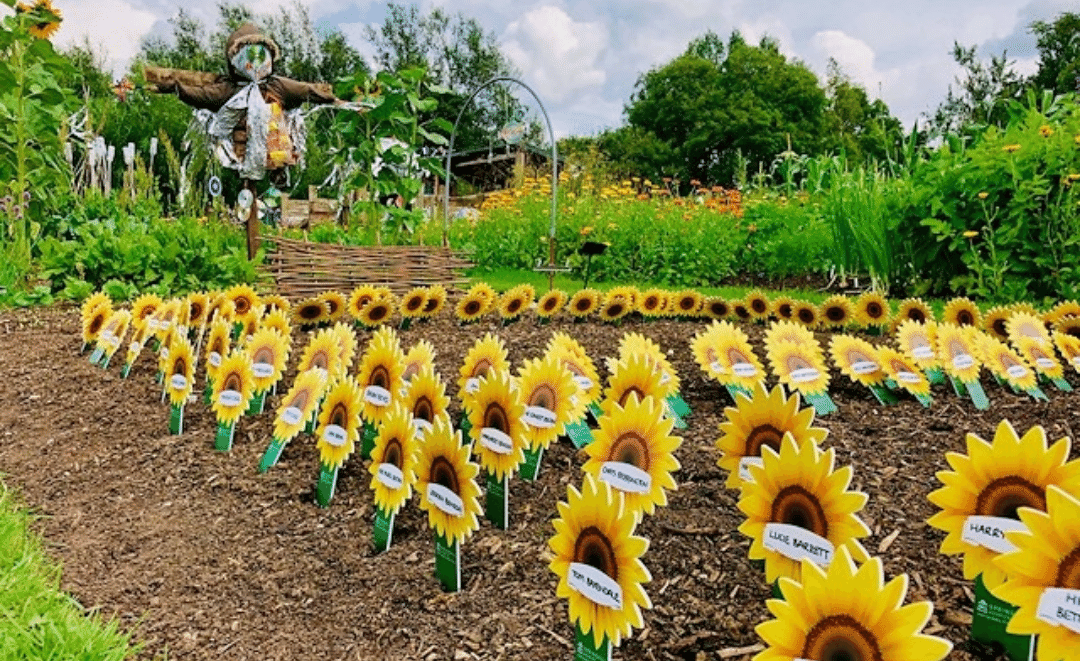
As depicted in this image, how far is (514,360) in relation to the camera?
114 inches

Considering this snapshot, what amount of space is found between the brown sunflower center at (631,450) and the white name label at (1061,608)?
0.58 meters

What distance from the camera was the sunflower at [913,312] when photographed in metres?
3.04

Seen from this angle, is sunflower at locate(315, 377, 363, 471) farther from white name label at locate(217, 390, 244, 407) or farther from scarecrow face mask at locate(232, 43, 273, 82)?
scarecrow face mask at locate(232, 43, 273, 82)

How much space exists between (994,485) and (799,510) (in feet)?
0.84

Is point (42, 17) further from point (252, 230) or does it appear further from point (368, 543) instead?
point (368, 543)

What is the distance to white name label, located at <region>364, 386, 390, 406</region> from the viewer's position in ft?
6.77

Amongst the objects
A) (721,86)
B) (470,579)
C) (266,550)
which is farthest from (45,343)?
(721,86)

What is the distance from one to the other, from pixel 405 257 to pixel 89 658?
320 centimetres

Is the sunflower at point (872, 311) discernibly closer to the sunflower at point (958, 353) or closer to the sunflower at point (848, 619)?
the sunflower at point (958, 353)

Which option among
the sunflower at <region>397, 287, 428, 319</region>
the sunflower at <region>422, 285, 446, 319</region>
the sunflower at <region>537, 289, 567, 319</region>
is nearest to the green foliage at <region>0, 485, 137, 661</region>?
the sunflower at <region>397, 287, 428, 319</region>

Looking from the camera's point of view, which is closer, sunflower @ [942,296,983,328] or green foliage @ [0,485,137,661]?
green foliage @ [0,485,137,661]

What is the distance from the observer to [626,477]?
136 centimetres

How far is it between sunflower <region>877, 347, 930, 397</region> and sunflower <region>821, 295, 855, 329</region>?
97cm

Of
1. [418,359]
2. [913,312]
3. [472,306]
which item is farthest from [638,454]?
[472,306]
